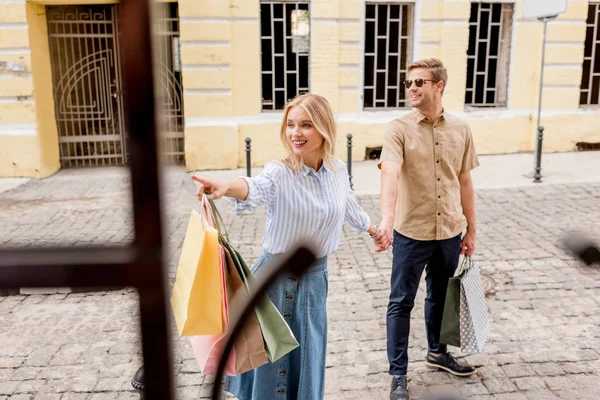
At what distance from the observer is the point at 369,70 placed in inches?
477

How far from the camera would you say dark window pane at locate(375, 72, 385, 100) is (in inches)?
480

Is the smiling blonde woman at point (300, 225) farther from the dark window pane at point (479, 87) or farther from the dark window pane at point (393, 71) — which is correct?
the dark window pane at point (479, 87)

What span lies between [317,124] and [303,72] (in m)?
8.91

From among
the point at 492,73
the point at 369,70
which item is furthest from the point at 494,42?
the point at 369,70

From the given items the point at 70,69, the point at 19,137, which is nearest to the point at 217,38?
the point at 70,69

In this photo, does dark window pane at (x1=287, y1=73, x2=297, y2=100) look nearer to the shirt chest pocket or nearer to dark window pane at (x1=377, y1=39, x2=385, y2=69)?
dark window pane at (x1=377, y1=39, x2=385, y2=69)

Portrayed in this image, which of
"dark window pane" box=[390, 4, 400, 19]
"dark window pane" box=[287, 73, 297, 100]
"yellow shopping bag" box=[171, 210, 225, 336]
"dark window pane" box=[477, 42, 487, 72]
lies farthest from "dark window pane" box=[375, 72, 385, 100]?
"yellow shopping bag" box=[171, 210, 225, 336]

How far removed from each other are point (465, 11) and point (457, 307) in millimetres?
9361

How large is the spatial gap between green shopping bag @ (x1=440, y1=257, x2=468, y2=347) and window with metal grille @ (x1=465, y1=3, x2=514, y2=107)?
9.37m

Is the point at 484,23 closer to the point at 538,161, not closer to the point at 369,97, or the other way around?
the point at 369,97

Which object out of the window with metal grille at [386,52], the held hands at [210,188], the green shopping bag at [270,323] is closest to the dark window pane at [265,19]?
the window with metal grille at [386,52]

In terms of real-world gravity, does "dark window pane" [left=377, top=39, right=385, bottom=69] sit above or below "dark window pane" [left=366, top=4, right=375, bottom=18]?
below

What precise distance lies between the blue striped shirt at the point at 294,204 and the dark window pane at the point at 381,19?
942 centimetres

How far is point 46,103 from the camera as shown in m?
11.5
